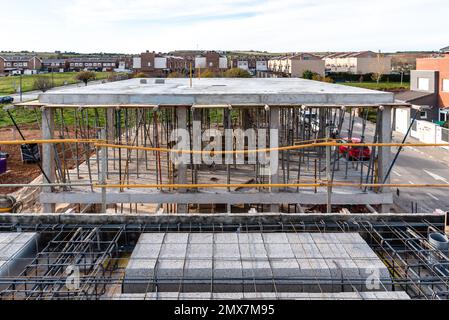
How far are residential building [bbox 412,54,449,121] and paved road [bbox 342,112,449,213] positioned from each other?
749 cm

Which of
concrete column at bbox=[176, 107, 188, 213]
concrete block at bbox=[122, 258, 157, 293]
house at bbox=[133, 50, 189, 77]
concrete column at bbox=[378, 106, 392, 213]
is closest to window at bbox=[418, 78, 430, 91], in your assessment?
concrete column at bbox=[378, 106, 392, 213]

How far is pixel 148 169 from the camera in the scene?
15328 mm

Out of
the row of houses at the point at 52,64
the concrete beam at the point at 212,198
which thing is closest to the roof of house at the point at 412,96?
the concrete beam at the point at 212,198

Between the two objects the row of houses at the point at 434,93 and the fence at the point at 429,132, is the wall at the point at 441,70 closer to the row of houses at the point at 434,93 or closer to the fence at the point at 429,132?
the row of houses at the point at 434,93

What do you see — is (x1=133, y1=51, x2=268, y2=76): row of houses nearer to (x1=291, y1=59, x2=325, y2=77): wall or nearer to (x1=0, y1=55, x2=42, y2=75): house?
(x1=291, y1=59, x2=325, y2=77): wall

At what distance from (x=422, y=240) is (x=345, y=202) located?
6.78 m

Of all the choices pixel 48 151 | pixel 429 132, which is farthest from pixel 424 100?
pixel 48 151

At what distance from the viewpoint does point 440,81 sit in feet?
106

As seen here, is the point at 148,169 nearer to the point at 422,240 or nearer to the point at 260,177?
the point at 260,177

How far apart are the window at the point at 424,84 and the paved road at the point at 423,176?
9.35 meters

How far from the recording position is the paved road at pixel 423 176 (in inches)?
606

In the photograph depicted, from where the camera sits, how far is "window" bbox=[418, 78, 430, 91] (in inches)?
1328

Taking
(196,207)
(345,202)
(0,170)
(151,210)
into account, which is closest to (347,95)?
(345,202)

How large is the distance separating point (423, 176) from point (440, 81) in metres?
16.0
